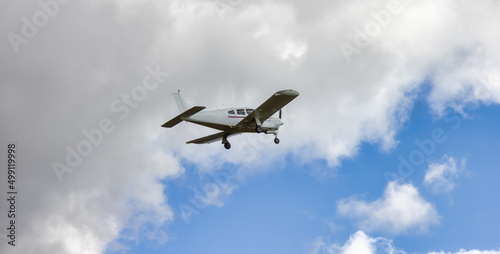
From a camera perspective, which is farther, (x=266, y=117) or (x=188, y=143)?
(x=188, y=143)

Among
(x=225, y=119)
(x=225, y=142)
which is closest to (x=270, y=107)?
(x=225, y=119)

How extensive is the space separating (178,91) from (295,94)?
896cm

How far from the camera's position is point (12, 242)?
3731 centimetres

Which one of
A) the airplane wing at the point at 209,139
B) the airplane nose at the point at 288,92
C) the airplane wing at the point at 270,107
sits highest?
the airplane wing at the point at 209,139

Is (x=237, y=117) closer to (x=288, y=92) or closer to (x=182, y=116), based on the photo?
(x=182, y=116)

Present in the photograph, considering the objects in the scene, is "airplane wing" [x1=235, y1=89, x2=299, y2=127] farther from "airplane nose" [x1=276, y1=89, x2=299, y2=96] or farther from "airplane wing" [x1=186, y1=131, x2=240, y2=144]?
"airplane wing" [x1=186, y1=131, x2=240, y2=144]

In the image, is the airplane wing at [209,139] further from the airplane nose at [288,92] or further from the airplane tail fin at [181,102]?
the airplane nose at [288,92]

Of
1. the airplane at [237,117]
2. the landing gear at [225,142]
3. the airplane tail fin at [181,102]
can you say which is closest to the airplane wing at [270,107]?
the airplane at [237,117]

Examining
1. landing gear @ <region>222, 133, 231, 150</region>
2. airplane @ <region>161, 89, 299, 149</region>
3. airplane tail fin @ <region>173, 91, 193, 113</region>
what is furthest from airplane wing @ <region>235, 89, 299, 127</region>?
airplane tail fin @ <region>173, 91, 193, 113</region>

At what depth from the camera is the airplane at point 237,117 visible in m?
42.2

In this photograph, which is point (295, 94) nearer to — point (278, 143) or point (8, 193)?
point (278, 143)

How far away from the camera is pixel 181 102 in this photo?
146 ft

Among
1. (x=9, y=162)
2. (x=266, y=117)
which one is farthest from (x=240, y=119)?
(x=9, y=162)

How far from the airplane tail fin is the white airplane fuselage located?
174 centimetres
